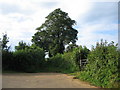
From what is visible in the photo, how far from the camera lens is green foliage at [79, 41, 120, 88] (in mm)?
8047

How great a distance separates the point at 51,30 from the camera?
38438 millimetres

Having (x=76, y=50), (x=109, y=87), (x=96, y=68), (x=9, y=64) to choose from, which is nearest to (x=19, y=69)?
(x=9, y=64)

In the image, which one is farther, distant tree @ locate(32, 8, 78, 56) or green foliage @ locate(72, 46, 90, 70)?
distant tree @ locate(32, 8, 78, 56)

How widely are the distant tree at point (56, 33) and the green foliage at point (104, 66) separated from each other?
27014 mm

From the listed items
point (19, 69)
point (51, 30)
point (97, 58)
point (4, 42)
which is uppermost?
point (51, 30)

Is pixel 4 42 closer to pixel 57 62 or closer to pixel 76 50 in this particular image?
pixel 57 62

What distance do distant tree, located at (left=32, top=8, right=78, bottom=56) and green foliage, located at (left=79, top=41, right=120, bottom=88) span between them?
2701cm

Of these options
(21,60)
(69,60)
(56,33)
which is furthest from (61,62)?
(56,33)

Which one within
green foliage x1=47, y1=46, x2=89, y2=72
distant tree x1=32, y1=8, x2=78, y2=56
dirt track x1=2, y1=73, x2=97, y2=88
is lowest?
dirt track x1=2, y1=73, x2=97, y2=88

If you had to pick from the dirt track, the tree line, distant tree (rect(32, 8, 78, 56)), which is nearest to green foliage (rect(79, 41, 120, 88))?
the tree line

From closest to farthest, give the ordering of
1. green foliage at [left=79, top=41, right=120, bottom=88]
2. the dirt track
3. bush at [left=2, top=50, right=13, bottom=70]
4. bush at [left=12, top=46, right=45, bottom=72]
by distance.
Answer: green foliage at [left=79, top=41, right=120, bottom=88], the dirt track, bush at [left=2, top=50, right=13, bottom=70], bush at [left=12, top=46, right=45, bottom=72]

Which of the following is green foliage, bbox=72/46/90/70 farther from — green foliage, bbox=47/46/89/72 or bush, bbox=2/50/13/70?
bush, bbox=2/50/13/70

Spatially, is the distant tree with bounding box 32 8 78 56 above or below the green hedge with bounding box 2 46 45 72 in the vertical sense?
above

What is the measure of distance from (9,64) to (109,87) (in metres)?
14.8
